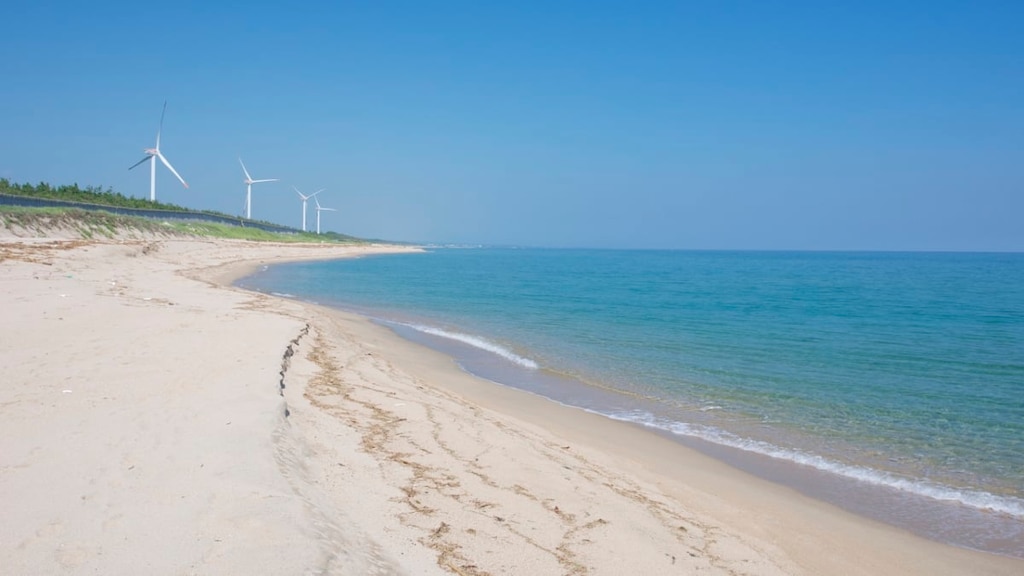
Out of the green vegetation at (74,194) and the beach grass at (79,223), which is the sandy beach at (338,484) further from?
the green vegetation at (74,194)

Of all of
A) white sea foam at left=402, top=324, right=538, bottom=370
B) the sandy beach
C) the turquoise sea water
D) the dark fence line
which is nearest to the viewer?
the sandy beach

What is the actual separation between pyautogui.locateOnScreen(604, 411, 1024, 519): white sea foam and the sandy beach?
742 mm

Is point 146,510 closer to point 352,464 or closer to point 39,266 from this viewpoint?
point 352,464

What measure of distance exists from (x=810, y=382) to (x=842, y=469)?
5407 mm

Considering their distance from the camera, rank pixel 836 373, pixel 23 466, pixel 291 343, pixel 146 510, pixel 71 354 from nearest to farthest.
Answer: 1. pixel 146 510
2. pixel 23 466
3. pixel 71 354
4. pixel 291 343
5. pixel 836 373

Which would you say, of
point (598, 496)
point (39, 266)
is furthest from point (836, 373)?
point (39, 266)

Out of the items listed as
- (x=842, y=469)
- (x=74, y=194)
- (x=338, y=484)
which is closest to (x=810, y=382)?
(x=842, y=469)

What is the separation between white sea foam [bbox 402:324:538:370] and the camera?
53.3 ft

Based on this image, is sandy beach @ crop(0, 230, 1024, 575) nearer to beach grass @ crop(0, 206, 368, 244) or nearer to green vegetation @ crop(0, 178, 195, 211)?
beach grass @ crop(0, 206, 368, 244)

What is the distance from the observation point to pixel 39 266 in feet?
72.5

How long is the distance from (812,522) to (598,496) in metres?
2.45

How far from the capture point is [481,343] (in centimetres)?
1902

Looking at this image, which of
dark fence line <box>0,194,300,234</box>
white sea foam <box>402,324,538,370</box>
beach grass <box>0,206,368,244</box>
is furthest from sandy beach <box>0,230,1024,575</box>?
dark fence line <box>0,194,300,234</box>

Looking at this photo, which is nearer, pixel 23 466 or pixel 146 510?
pixel 146 510
